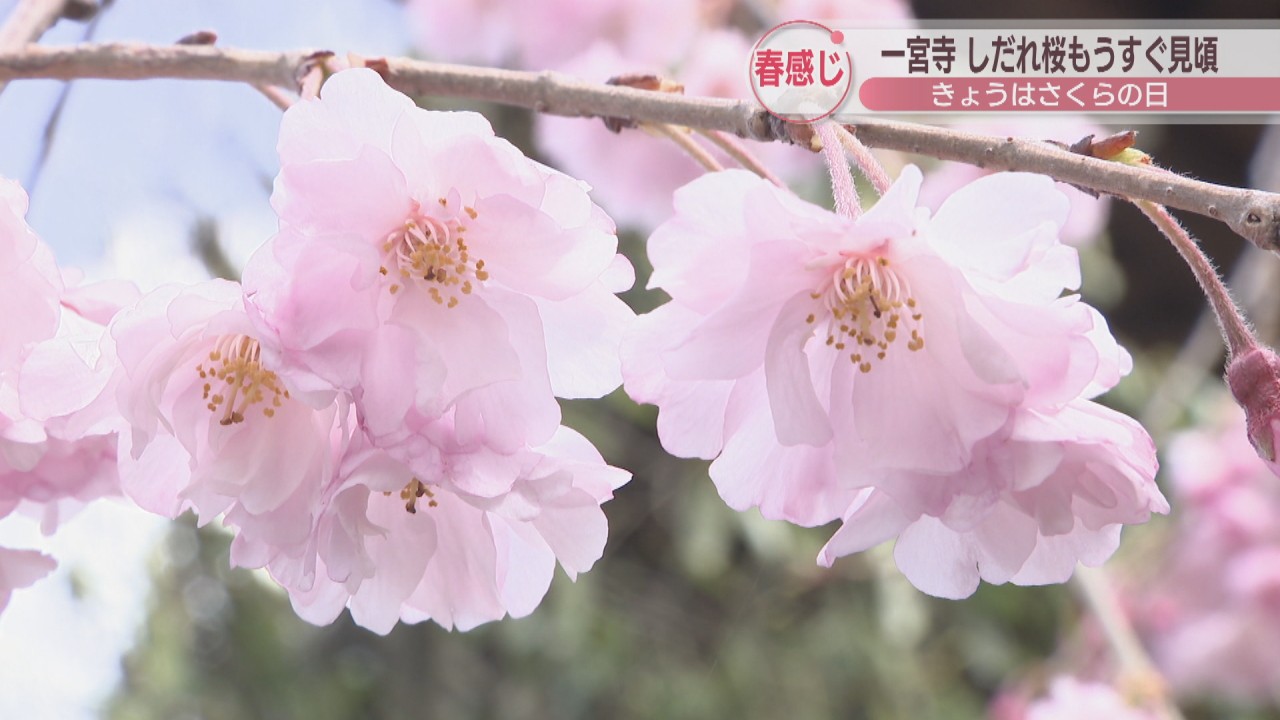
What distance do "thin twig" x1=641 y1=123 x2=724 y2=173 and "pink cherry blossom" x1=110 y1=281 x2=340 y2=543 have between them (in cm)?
24

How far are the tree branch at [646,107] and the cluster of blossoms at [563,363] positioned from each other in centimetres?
3

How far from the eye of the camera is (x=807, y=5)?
212 cm

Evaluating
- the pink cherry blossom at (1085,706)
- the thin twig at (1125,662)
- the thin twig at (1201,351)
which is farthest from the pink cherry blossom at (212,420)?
the thin twig at (1201,351)

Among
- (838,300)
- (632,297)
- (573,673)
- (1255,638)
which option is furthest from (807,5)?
(838,300)

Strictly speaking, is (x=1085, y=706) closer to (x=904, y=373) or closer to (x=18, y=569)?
(x=904, y=373)

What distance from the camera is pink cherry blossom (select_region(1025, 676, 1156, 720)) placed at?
1.66 meters

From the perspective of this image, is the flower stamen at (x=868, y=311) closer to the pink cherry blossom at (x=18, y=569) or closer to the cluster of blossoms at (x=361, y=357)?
the cluster of blossoms at (x=361, y=357)

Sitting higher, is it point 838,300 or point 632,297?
point 838,300

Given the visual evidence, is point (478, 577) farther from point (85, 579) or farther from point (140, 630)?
point (140, 630)

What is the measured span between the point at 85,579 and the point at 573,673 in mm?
953

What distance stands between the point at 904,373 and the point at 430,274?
0.80ft

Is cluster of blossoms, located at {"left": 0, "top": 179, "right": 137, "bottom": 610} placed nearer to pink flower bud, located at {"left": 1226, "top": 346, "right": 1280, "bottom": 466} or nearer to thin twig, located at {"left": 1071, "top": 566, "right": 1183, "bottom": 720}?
pink flower bud, located at {"left": 1226, "top": 346, "right": 1280, "bottom": 466}

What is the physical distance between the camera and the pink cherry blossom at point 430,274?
536mm

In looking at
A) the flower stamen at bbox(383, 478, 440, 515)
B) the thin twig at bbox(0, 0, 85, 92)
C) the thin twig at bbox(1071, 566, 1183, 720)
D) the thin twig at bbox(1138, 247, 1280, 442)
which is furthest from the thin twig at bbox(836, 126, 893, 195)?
the thin twig at bbox(1138, 247, 1280, 442)
